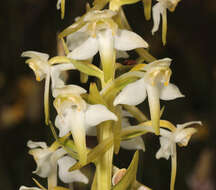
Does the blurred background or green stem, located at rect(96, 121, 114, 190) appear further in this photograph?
the blurred background

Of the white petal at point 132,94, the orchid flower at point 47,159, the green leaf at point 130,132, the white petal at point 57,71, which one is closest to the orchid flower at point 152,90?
the white petal at point 132,94

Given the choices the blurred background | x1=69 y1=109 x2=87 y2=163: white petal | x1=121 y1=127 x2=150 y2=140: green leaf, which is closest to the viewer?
x1=69 y1=109 x2=87 y2=163: white petal

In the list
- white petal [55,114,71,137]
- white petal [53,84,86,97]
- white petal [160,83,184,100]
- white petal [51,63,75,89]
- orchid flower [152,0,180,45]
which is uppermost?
orchid flower [152,0,180,45]

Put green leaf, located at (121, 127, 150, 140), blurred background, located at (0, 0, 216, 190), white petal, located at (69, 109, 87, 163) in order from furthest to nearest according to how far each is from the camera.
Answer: blurred background, located at (0, 0, 216, 190) → green leaf, located at (121, 127, 150, 140) → white petal, located at (69, 109, 87, 163)

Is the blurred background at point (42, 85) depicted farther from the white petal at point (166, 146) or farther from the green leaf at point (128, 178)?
the green leaf at point (128, 178)

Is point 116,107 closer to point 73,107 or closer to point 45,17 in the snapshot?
point 73,107

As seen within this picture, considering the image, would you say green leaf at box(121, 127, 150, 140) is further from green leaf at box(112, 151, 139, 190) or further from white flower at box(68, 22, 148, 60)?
white flower at box(68, 22, 148, 60)

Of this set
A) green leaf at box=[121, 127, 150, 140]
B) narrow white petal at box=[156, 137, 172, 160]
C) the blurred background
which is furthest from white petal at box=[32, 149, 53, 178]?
the blurred background
